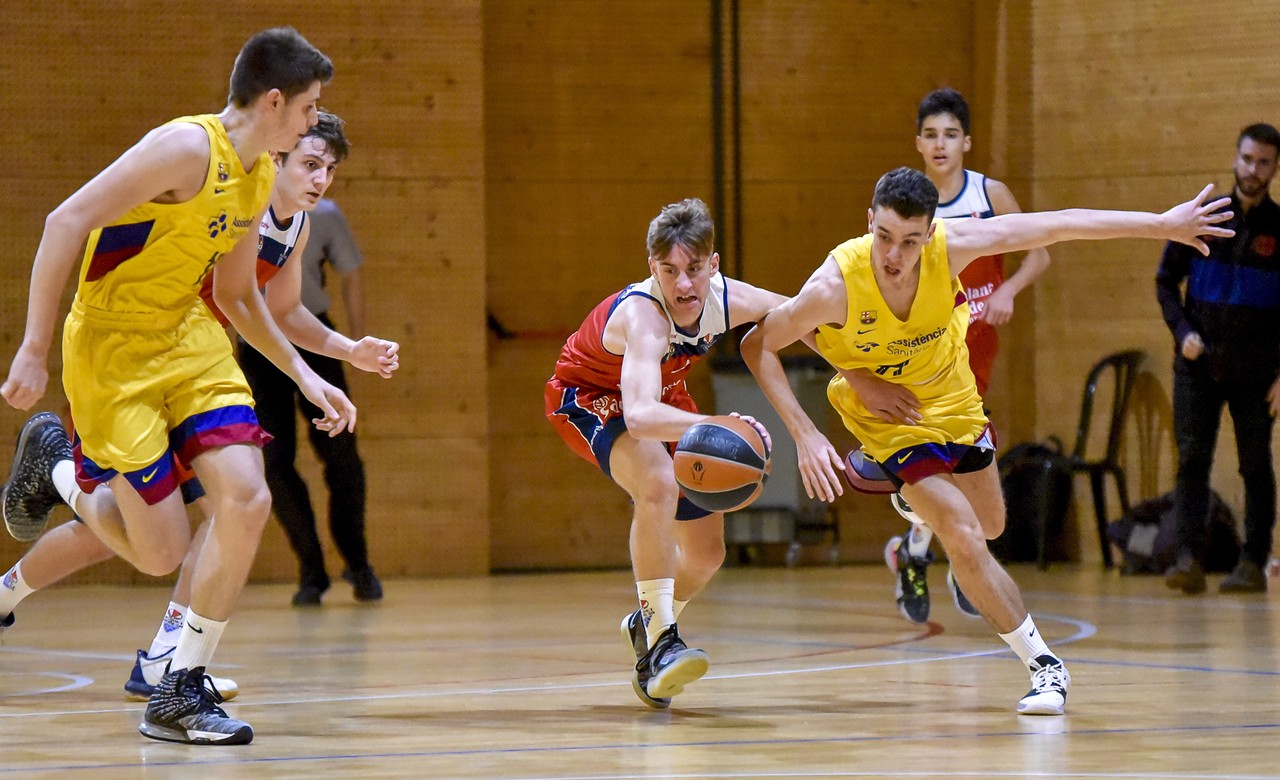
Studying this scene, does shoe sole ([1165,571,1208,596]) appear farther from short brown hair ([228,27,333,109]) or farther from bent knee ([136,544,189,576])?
short brown hair ([228,27,333,109])

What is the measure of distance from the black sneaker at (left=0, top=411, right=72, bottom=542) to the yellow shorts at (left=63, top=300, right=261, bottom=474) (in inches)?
42.0

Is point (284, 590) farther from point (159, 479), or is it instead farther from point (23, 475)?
point (159, 479)

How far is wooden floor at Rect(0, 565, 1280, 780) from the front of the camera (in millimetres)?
3834

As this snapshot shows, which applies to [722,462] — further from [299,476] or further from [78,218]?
[299,476]

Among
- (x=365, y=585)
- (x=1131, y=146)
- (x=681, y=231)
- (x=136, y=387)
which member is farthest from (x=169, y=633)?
(x=1131, y=146)

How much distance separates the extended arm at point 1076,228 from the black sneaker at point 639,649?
1306 millimetres

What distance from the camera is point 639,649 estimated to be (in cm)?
487

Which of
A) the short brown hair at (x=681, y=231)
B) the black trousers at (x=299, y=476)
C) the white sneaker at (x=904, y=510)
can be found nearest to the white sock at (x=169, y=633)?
the short brown hair at (x=681, y=231)

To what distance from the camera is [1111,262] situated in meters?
9.69

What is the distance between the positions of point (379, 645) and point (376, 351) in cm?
214

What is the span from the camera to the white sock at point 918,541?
6.81 m

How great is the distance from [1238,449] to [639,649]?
13.6ft

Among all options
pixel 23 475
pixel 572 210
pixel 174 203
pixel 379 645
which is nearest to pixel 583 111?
pixel 572 210

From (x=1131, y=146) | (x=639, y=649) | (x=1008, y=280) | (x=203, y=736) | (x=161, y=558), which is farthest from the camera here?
(x=1131, y=146)
